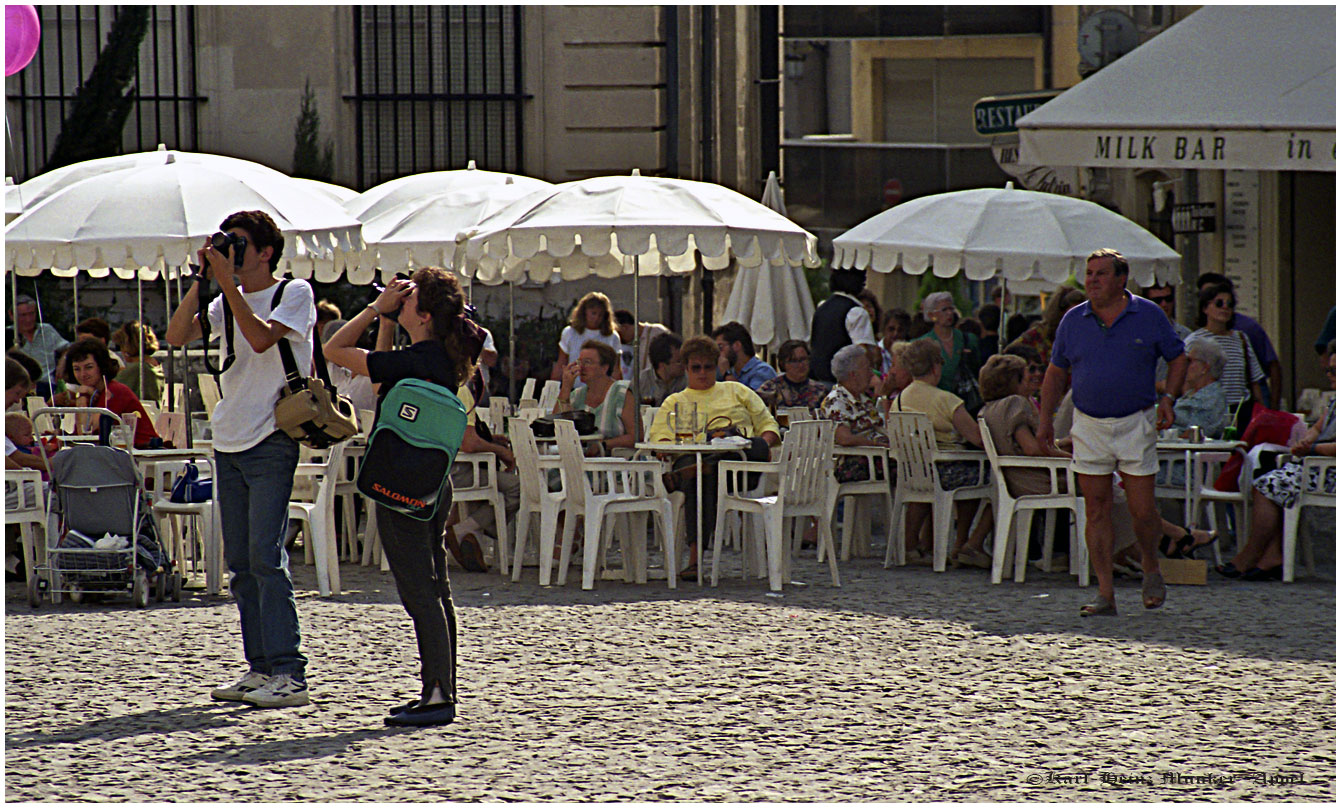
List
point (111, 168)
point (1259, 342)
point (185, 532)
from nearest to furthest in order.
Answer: point (185, 532), point (1259, 342), point (111, 168)

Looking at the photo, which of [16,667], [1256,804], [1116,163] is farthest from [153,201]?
[1256,804]

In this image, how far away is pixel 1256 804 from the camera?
17.0 ft

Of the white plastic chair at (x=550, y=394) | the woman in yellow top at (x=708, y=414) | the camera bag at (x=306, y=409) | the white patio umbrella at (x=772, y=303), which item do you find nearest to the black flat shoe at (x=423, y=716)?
the camera bag at (x=306, y=409)

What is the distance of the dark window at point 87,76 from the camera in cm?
1970

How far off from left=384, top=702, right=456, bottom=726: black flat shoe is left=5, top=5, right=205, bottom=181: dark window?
1474 centimetres

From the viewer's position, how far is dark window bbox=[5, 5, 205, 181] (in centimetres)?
1970

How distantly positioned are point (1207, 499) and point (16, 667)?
6448mm

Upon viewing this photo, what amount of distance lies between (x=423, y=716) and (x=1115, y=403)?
3.92 meters

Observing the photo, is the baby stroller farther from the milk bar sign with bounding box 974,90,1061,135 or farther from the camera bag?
the milk bar sign with bounding box 974,90,1061,135

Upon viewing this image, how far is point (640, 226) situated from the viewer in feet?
34.3

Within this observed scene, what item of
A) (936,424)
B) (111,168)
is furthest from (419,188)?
(936,424)

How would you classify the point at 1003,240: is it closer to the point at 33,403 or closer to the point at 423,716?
the point at 33,403

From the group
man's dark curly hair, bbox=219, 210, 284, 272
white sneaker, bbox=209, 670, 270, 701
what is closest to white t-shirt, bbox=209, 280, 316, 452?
man's dark curly hair, bbox=219, 210, 284, 272

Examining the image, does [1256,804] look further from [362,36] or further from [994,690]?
[362,36]
